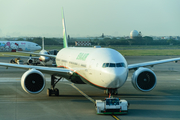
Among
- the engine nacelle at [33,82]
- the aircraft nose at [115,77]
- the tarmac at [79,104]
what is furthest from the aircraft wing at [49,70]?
the aircraft nose at [115,77]

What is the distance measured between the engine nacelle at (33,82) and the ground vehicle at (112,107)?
5.49m

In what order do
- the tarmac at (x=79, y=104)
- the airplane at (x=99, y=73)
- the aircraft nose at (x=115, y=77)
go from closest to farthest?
the tarmac at (x=79, y=104) < the aircraft nose at (x=115, y=77) < the airplane at (x=99, y=73)

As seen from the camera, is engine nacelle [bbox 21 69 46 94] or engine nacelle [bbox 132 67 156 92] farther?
engine nacelle [bbox 132 67 156 92]

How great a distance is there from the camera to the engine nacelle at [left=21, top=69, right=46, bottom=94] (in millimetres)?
20766

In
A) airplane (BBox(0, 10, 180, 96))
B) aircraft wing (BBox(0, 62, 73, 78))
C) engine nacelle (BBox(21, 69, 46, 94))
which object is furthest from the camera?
aircraft wing (BBox(0, 62, 73, 78))

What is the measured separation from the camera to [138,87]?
68.2 feet

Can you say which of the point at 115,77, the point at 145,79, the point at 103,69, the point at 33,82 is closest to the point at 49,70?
the point at 33,82

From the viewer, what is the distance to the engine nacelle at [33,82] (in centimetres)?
2077

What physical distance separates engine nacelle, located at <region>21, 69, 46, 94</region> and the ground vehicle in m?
5.49

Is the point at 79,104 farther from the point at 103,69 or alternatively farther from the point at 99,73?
the point at 103,69

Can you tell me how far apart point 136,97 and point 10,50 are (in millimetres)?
79916

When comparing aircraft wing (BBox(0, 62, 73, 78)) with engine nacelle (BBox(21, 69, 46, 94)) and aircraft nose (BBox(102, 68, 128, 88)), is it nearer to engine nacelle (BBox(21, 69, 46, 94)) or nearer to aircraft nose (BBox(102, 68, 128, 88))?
engine nacelle (BBox(21, 69, 46, 94))

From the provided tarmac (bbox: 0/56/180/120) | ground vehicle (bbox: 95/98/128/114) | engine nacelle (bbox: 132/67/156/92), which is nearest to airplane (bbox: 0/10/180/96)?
engine nacelle (bbox: 132/67/156/92)

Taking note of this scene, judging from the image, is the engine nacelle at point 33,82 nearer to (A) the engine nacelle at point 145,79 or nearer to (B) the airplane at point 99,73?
(B) the airplane at point 99,73
